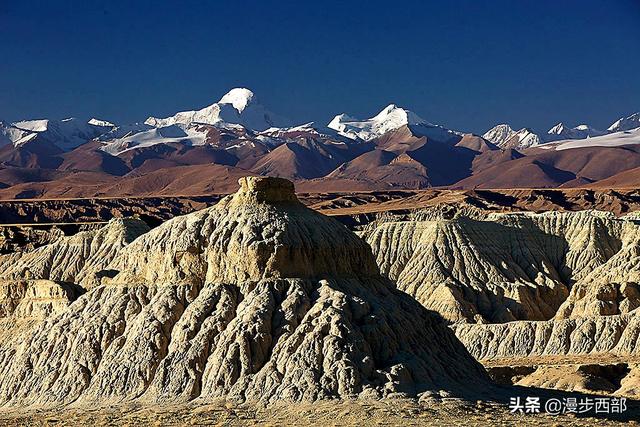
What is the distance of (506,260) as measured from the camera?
363ft

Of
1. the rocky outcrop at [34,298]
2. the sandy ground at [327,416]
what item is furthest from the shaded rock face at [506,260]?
the sandy ground at [327,416]

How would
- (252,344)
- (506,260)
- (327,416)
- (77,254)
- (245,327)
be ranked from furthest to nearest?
(506,260), (77,254), (245,327), (252,344), (327,416)

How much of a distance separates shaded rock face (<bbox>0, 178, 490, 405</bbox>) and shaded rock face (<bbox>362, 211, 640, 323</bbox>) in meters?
48.5

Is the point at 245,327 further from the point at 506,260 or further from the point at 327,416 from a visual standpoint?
the point at 506,260

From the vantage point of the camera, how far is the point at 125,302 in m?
43.8

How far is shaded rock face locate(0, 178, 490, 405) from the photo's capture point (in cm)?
3944

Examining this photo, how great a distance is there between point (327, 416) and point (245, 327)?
506cm

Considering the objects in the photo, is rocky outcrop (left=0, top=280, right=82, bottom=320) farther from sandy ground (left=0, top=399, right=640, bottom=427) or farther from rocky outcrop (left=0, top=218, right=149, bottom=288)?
rocky outcrop (left=0, top=218, right=149, bottom=288)

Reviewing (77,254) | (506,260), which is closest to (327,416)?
(77,254)

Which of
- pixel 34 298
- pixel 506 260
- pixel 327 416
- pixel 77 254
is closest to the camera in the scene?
pixel 327 416

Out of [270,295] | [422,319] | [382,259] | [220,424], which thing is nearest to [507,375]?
[422,319]

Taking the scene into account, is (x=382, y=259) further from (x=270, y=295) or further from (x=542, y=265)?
(x=270, y=295)

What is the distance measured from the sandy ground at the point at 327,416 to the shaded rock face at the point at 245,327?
2.87 feet

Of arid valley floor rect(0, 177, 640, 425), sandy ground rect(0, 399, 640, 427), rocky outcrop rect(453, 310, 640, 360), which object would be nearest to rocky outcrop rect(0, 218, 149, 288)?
rocky outcrop rect(453, 310, 640, 360)
